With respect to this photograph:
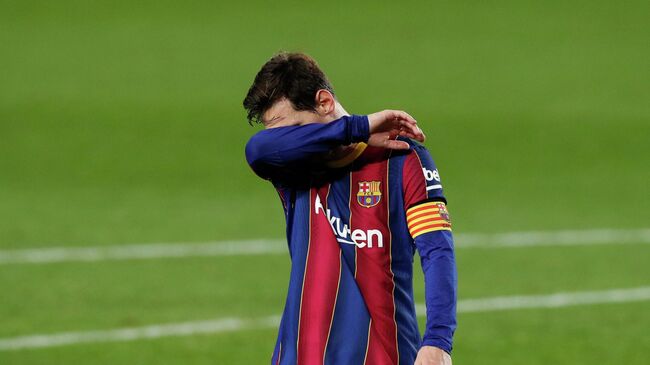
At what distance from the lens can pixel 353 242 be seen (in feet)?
15.4

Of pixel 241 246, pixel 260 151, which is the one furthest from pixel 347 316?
pixel 241 246

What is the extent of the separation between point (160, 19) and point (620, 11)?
13764 mm

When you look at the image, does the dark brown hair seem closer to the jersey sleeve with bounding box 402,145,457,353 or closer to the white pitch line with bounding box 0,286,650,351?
the jersey sleeve with bounding box 402,145,457,353

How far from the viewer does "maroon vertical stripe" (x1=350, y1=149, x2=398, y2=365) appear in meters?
4.65

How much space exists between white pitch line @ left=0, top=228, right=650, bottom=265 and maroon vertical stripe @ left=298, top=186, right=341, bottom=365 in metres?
10.0

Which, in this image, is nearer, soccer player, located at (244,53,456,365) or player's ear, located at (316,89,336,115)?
soccer player, located at (244,53,456,365)

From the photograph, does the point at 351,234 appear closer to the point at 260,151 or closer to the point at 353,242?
the point at 353,242

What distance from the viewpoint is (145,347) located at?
10648 mm

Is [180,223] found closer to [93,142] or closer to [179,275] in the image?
[179,275]

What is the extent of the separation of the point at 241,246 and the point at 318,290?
10.9 metres

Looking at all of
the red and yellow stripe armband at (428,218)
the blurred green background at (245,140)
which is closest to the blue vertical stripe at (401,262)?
the red and yellow stripe armband at (428,218)

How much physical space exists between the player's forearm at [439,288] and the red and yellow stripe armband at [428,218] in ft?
0.10

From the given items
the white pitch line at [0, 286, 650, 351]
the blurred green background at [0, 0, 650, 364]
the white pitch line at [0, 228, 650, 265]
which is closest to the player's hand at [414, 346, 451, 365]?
the blurred green background at [0, 0, 650, 364]

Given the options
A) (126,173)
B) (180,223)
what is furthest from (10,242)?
(126,173)
